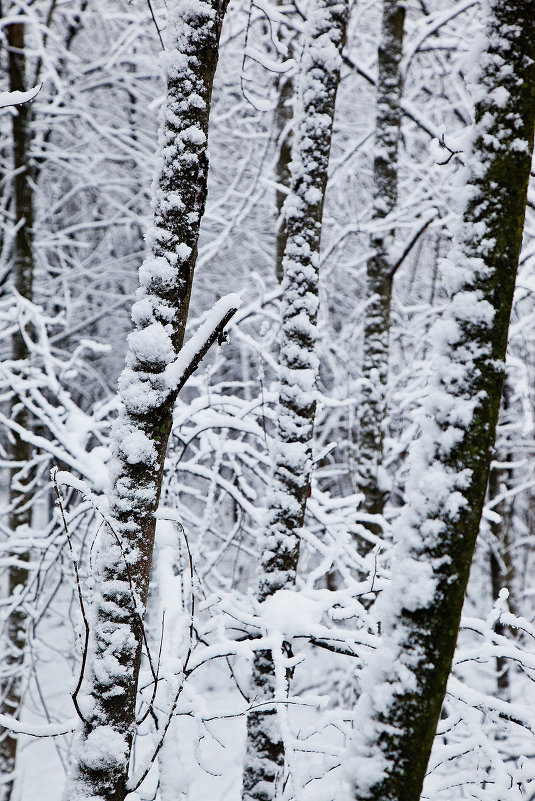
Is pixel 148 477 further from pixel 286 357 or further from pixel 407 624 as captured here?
pixel 286 357

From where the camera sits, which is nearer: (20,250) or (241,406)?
(241,406)

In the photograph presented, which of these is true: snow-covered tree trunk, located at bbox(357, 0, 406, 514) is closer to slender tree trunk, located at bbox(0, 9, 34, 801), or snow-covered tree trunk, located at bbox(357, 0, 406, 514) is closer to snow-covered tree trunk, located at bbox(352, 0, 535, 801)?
snow-covered tree trunk, located at bbox(352, 0, 535, 801)

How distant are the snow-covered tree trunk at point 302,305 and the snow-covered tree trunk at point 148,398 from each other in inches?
37.8

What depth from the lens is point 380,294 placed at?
4570mm

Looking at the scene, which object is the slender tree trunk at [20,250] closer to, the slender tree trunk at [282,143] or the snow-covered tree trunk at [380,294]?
the slender tree trunk at [282,143]

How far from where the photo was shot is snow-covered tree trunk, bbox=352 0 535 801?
140 cm

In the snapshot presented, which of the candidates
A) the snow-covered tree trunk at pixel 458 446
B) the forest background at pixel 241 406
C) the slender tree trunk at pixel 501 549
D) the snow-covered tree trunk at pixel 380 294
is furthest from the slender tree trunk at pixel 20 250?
the slender tree trunk at pixel 501 549

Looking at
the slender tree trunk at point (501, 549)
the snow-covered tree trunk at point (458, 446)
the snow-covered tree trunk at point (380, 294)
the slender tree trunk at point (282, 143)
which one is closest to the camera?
the snow-covered tree trunk at point (458, 446)

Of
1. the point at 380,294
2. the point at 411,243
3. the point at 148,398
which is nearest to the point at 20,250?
the point at 380,294

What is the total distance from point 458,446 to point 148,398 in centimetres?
88

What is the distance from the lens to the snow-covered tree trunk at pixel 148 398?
171 cm

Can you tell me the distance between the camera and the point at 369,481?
4523 mm

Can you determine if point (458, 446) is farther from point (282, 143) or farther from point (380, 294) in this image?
point (282, 143)

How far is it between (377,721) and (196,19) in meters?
1.99
